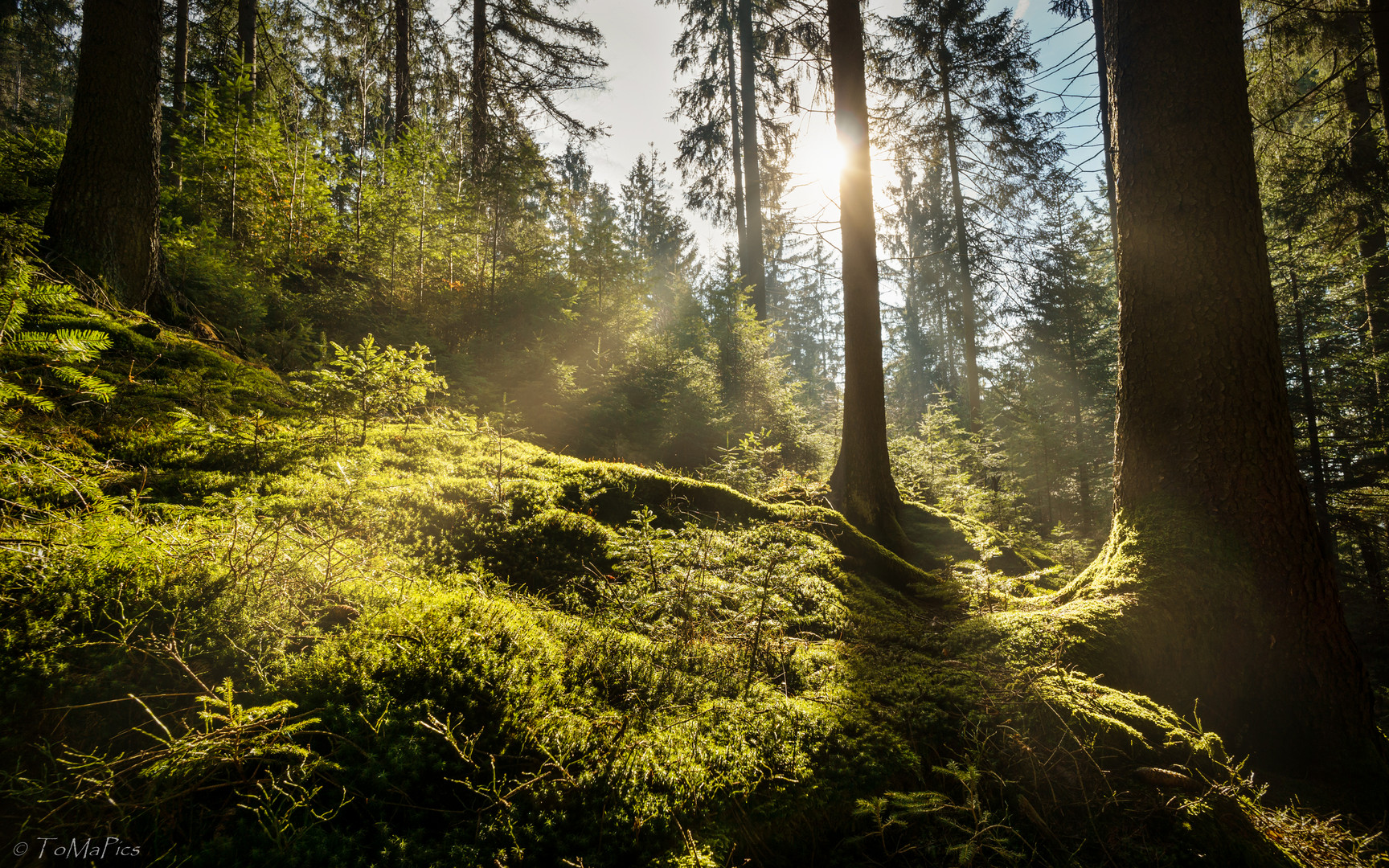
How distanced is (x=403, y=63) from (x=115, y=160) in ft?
42.3

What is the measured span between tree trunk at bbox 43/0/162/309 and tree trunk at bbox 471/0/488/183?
8209 mm

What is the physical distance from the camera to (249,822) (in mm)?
1311

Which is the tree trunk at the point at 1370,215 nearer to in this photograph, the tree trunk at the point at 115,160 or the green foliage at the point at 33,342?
the green foliage at the point at 33,342

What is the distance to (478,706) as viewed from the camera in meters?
1.84

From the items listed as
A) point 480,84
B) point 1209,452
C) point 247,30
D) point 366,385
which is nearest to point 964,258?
point 480,84

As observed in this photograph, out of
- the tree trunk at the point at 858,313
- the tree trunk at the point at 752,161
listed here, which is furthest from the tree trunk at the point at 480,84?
the tree trunk at the point at 858,313

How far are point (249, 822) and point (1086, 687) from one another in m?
3.30

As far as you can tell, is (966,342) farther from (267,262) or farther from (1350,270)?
(267,262)

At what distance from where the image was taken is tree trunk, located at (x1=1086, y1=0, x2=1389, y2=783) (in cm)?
284

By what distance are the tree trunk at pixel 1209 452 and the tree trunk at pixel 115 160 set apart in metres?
8.23

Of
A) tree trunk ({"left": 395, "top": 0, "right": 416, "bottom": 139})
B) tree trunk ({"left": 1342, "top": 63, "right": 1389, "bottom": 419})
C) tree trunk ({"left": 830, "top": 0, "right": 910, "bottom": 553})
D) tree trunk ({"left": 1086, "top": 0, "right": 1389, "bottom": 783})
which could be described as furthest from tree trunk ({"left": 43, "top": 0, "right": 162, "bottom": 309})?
tree trunk ({"left": 1342, "top": 63, "right": 1389, "bottom": 419})

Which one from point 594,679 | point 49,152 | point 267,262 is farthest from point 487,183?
point 594,679

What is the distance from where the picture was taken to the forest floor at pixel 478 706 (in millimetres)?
1417

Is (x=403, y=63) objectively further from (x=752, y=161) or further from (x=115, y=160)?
(x=115, y=160)
